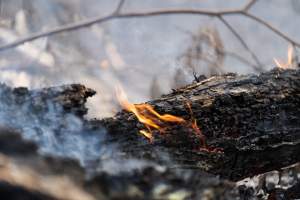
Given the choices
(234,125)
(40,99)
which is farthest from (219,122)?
(40,99)

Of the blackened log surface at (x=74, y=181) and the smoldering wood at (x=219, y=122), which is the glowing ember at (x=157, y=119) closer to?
the smoldering wood at (x=219, y=122)

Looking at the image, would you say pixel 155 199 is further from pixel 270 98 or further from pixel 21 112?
pixel 270 98

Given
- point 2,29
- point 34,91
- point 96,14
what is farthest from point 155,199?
point 96,14

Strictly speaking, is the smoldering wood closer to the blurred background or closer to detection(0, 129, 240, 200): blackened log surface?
detection(0, 129, 240, 200): blackened log surface

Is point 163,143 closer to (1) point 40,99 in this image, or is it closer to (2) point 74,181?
(1) point 40,99

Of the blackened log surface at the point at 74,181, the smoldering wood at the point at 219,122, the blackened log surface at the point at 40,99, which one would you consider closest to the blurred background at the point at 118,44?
the smoldering wood at the point at 219,122
